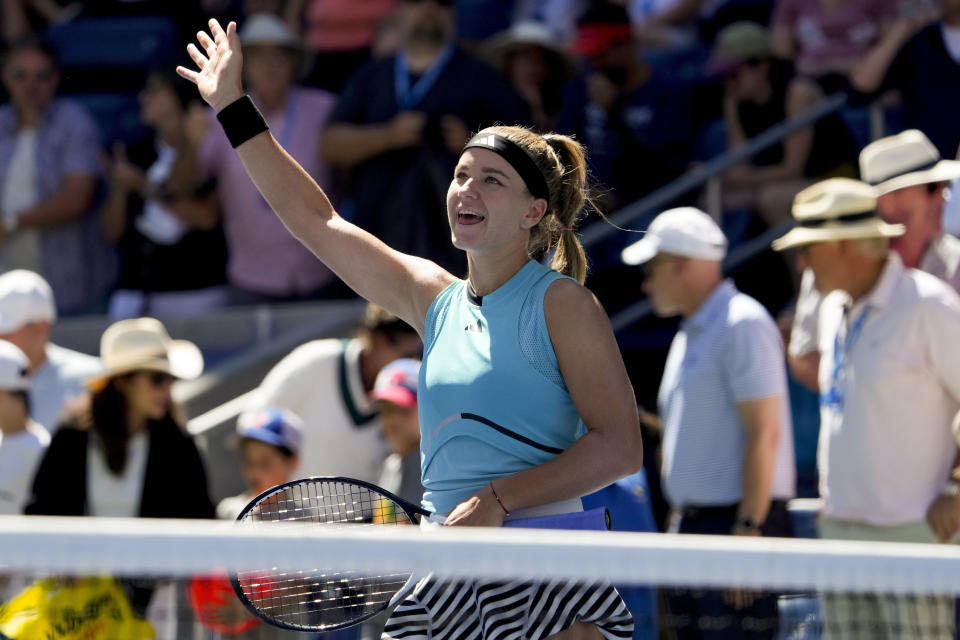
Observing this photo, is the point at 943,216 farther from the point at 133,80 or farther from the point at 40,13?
the point at 40,13

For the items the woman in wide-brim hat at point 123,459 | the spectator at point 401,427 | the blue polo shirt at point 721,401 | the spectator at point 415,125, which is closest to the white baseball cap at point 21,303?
the woman in wide-brim hat at point 123,459

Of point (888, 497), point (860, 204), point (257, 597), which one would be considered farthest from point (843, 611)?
point (257, 597)

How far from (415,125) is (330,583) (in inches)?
179

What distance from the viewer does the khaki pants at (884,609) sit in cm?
426

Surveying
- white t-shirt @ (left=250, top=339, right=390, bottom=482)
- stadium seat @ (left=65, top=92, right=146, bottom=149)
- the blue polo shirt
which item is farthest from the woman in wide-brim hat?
stadium seat @ (left=65, top=92, right=146, bottom=149)

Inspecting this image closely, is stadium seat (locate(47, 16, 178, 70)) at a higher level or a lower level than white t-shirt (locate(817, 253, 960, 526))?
higher

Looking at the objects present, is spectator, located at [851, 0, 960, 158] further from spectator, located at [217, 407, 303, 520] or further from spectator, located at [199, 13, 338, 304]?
spectator, located at [217, 407, 303, 520]

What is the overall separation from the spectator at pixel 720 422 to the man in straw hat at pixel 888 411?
0.28 metres

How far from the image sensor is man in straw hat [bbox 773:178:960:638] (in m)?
4.64

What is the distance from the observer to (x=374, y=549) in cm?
253

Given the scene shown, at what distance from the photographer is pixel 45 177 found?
8.63 meters

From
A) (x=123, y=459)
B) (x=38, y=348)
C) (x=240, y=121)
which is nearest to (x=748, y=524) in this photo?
(x=123, y=459)

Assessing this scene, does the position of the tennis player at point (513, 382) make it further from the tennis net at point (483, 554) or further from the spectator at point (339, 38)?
the spectator at point (339, 38)

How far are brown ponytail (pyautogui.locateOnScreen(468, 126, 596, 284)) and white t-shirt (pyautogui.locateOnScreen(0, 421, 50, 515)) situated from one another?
3133 mm
